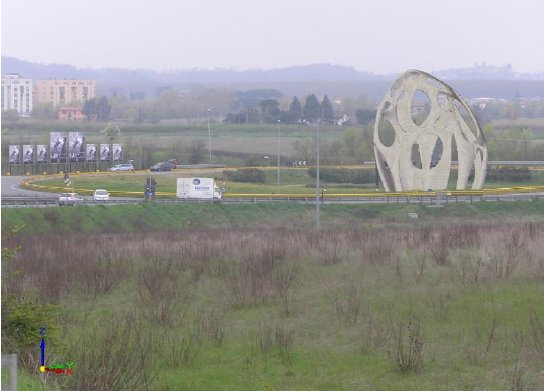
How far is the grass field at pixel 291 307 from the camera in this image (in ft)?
50.3

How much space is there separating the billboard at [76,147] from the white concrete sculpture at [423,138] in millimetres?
15834

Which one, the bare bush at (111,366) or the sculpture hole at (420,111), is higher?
the sculpture hole at (420,111)

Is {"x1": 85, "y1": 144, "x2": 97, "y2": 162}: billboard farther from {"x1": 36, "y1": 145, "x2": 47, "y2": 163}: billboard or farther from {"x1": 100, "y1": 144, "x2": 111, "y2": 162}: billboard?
{"x1": 36, "y1": 145, "x2": 47, "y2": 163}: billboard

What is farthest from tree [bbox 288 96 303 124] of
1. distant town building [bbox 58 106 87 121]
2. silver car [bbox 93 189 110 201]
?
silver car [bbox 93 189 110 201]

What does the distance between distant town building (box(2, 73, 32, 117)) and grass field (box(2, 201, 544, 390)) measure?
104946mm

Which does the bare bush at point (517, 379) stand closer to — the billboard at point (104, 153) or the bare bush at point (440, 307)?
the bare bush at point (440, 307)

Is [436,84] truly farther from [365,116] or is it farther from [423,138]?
[365,116]

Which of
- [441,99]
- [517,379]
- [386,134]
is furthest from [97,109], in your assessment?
[517,379]

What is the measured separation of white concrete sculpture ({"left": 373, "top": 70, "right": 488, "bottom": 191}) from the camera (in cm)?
4828

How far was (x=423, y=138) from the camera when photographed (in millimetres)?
48781

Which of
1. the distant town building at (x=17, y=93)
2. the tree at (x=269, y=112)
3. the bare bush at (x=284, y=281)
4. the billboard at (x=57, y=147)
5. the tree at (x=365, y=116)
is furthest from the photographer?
the distant town building at (x=17, y=93)

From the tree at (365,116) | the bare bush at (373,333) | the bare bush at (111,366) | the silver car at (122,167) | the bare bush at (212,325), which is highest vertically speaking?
the tree at (365,116)

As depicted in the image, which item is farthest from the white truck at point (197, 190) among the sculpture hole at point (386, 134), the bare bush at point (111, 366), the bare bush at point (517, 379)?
the bare bush at point (517, 379)

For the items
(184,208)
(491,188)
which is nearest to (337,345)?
(184,208)
